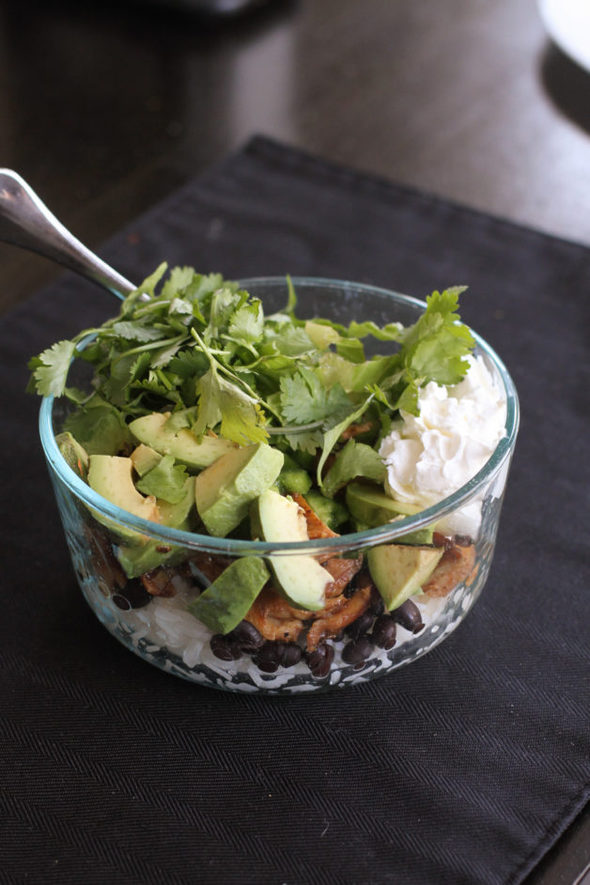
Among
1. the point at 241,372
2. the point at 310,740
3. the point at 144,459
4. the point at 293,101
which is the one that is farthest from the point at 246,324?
the point at 293,101

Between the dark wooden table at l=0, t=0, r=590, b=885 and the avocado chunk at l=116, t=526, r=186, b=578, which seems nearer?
the avocado chunk at l=116, t=526, r=186, b=578

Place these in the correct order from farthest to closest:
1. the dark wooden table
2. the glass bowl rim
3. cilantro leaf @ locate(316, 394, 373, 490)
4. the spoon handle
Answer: the dark wooden table, the spoon handle, cilantro leaf @ locate(316, 394, 373, 490), the glass bowl rim

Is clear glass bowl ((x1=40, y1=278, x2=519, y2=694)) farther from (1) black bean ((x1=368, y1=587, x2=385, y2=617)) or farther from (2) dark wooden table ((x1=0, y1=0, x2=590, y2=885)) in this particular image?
(2) dark wooden table ((x1=0, y1=0, x2=590, y2=885))

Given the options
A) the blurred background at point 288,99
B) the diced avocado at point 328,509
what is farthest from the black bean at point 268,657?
the blurred background at point 288,99

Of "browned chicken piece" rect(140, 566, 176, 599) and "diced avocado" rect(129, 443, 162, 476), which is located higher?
"diced avocado" rect(129, 443, 162, 476)

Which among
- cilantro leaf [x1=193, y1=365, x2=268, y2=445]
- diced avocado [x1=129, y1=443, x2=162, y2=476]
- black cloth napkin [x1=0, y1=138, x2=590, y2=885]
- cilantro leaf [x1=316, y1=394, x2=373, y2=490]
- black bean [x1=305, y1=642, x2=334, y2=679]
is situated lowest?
black cloth napkin [x1=0, y1=138, x2=590, y2=885]

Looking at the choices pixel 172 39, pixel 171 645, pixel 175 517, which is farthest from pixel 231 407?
pixel 172 39

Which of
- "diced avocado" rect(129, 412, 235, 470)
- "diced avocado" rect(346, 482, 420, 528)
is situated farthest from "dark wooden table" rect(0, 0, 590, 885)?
"diced avocado" rect(346, 482, 420, 528)

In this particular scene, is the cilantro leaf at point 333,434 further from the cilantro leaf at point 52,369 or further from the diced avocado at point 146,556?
the cilantro leaf at point 52,369
